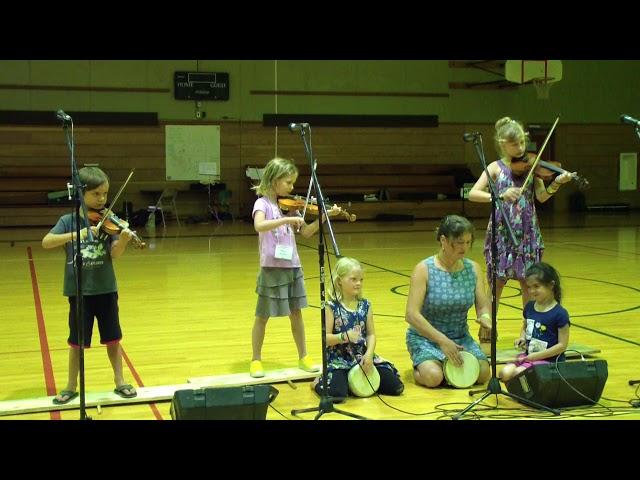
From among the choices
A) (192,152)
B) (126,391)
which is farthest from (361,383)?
(192,152)

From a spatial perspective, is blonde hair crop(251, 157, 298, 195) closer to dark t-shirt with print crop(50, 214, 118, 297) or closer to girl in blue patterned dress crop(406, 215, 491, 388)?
girl in blue patterned dress crop(406, 215, 491, 388)

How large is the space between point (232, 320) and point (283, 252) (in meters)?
2.08

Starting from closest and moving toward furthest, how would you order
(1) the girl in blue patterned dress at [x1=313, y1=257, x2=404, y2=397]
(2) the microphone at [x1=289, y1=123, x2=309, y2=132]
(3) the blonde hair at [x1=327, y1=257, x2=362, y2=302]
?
1. (2) the microphone at [x1=289, y1=123, x2=309, y2=132]
2. (1) the girl in blue patterned dress at [x1=313, y1=257, x2=404, y2=397]
3. (3) the blonde hair at [x1=327, y1=257, x2=362, y2=302]

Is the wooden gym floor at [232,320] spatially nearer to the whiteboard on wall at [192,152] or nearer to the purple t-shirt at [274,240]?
the purple t-shirt at [274,240]

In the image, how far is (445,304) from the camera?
17.2 feet

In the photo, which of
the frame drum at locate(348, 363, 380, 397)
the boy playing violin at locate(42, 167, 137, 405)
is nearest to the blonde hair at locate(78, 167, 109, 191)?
the boy playing violin at locate(42, 167, 137, 405)

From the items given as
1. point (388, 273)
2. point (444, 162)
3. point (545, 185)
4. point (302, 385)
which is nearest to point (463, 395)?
point (302, 385)

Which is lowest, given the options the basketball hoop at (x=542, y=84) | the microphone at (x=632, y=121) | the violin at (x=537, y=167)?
the violin at (x=537, y=167)

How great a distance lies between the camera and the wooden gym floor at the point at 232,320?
4898 mm

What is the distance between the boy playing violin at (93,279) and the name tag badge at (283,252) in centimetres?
106

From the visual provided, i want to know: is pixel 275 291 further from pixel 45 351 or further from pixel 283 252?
pixel 45 351

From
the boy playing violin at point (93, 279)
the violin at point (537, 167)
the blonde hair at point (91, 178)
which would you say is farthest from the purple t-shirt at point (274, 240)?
the violin at point (537, 167)

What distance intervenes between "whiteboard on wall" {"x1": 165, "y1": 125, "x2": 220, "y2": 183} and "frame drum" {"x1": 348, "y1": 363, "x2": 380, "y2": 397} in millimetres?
13354

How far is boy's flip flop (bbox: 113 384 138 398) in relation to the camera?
4.91 metres
